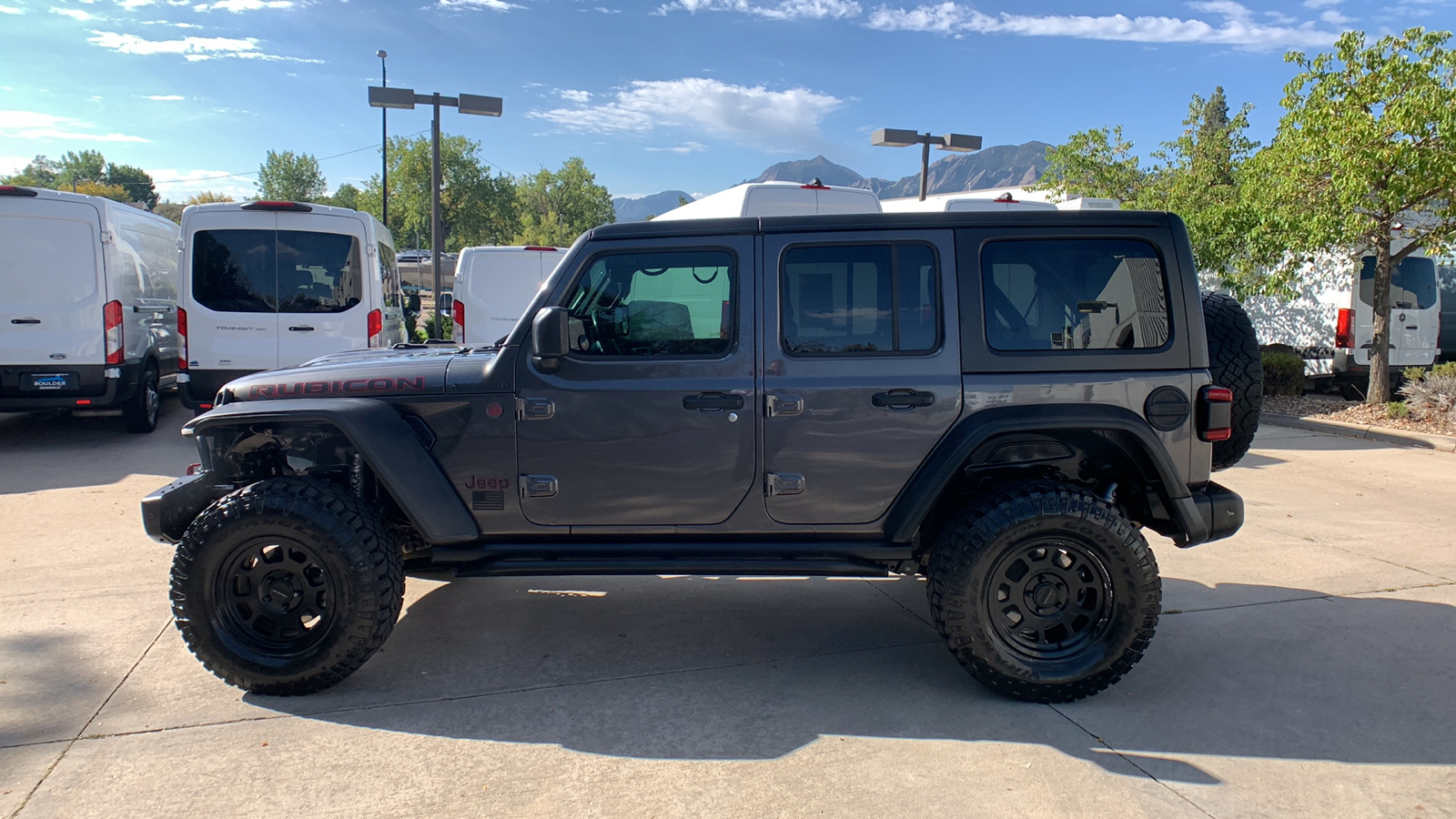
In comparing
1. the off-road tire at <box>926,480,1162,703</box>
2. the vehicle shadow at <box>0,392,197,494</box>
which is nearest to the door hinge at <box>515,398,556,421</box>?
the off-road tire at <box>926,480,1162,703</box>

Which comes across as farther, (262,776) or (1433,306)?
(1433,306)

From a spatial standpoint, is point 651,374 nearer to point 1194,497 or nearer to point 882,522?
point 882,522

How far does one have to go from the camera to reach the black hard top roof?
12.4ft

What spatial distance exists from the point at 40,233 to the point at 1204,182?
16.7 metres

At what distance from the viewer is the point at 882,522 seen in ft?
12.6

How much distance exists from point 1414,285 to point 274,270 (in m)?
14.6

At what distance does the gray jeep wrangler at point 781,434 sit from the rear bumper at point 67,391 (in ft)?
23.2

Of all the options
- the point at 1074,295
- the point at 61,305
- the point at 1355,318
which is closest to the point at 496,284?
the point at 61,305

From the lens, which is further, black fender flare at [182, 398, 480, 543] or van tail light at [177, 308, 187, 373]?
van tail light at [177, 308, 187, 373]

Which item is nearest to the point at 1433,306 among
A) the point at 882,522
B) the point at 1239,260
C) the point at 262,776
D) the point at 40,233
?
the point at 1239,260

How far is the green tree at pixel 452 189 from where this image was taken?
44312mm

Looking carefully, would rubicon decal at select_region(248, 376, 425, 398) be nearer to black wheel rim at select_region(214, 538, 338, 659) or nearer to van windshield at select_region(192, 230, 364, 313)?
black wheel rim at select_region(214, 538, 338, 659)

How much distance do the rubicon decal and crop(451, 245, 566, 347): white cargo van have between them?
25.9 ft

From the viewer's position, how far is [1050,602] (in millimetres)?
3768
